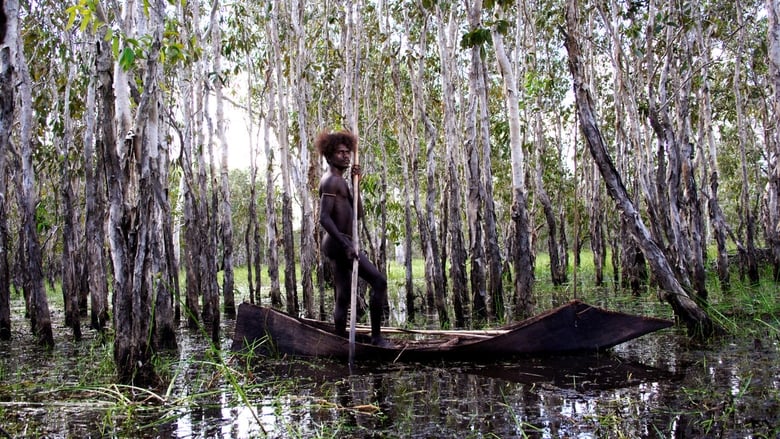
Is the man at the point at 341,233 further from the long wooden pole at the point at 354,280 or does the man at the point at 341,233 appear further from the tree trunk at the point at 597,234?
the tree trunk at the point at 597,234

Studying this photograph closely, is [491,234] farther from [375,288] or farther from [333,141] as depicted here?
[333,141]

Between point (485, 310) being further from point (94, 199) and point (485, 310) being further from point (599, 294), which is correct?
point (94, 199)

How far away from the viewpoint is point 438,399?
4.43 meters

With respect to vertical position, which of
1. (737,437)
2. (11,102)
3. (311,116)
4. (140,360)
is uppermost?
(311,116)

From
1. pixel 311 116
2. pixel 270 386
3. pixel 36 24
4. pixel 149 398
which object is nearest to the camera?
pixel 149 398

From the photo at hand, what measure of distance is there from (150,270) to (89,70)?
444cm

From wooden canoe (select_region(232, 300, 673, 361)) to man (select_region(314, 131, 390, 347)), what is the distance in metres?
0.34

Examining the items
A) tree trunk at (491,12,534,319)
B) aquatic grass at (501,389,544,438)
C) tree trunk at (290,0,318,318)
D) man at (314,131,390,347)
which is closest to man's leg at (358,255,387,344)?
man at (314,131,390,347)

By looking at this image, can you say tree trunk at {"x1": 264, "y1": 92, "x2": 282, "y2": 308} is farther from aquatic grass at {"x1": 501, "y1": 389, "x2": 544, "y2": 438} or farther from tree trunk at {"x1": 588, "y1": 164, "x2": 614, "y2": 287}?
aquatic grass at {"x1": 501, "y1": 389, "x2": 544, "y2": 438}

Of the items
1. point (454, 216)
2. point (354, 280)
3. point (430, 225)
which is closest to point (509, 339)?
point (354, 280)

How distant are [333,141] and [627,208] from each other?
3047 millimetres

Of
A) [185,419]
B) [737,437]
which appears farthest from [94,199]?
[737,437]

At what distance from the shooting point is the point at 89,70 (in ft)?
25.8

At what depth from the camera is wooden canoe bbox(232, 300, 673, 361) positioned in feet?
17.7
